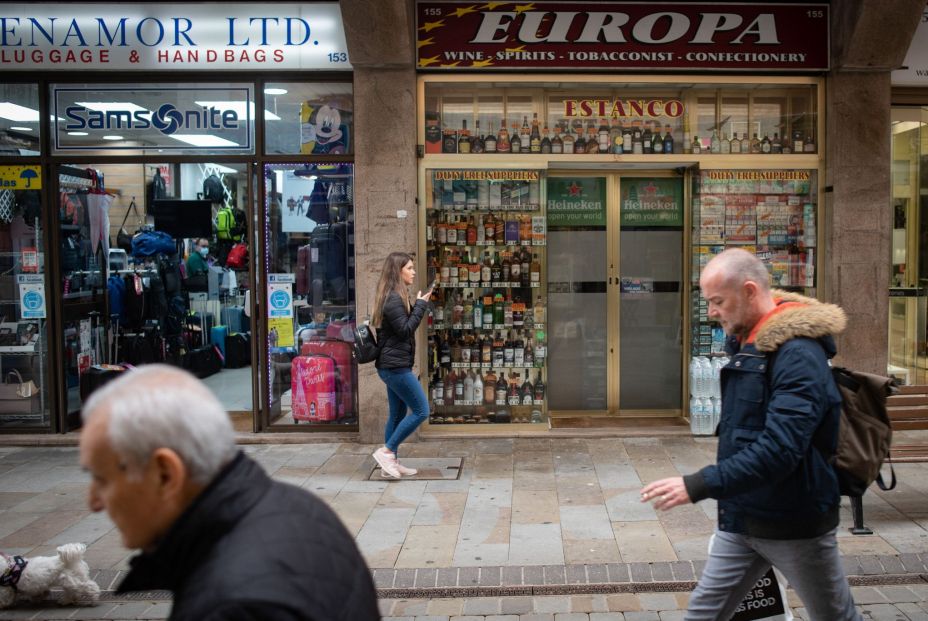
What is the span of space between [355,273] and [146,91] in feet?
9.25

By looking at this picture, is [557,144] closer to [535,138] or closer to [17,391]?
[535,138]

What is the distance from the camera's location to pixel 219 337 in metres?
10.2

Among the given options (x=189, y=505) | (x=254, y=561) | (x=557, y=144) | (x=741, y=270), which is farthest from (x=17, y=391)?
(x=254, y=561)

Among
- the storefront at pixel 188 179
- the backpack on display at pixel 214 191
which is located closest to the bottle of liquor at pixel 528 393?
the storefront at pixel 188 179

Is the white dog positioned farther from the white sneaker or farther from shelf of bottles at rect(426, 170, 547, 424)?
shelf of bottles at rect(426, 170, 547, 424)

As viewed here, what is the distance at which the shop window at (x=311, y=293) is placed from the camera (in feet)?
30.3

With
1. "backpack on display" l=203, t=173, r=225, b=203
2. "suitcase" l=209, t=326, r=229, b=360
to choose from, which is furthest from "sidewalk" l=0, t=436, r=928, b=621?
"backpack on display" l=203, t=173, r=225, b=203

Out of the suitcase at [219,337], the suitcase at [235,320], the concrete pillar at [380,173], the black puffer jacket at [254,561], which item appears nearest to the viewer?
the black puffer jacket at [254,561]

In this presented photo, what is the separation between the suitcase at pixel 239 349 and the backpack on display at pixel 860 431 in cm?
715

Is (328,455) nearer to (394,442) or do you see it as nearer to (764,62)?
(394,442)

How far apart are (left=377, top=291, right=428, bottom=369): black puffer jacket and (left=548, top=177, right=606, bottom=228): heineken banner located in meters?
2.67

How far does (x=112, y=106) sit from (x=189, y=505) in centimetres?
832

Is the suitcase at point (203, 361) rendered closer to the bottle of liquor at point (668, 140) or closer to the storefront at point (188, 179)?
the storefront at point (188, 179)

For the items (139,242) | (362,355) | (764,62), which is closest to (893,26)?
(764,62)
